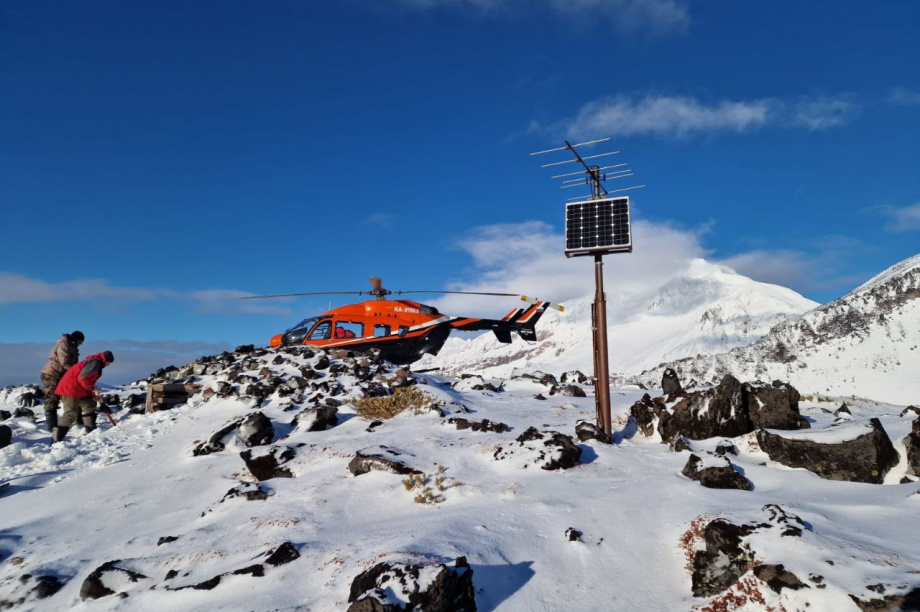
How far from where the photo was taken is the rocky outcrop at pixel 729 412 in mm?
7934

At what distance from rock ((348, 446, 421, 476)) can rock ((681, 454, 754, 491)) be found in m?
3.50

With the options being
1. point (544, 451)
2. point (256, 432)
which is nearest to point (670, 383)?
point (544, 451)

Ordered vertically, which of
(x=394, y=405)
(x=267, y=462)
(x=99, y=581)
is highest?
(x=394, y=405)

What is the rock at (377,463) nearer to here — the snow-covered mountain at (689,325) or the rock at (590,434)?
the rock at (590,434)

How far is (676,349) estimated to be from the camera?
80562mm

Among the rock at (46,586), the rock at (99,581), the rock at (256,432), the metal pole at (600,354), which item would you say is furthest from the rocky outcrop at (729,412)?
the rock at (46,586)

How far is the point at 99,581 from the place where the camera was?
487 centimetres

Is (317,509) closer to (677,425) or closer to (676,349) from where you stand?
(677,425)

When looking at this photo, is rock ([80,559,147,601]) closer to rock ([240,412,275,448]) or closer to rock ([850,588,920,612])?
rock ([240,412,275,448])

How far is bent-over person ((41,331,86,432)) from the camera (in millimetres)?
12844

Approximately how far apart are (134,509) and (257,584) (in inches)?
160

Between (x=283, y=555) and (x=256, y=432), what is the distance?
543 centimetres

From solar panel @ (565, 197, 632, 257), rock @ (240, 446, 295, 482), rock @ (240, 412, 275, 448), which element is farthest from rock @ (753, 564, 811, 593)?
rock @ (240, 412, 275, 448)

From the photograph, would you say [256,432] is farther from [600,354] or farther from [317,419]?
[600,354]
